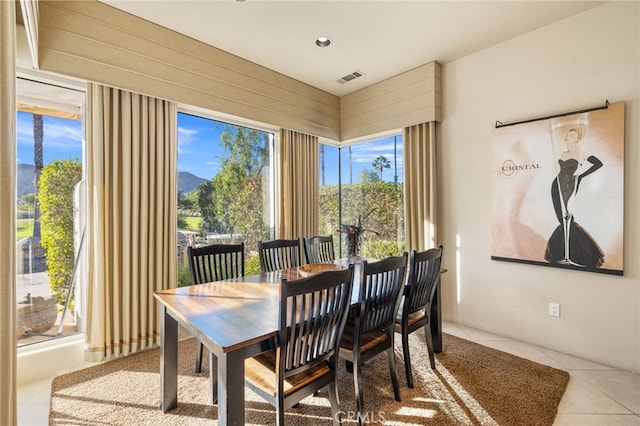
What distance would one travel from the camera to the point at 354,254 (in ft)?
11.6

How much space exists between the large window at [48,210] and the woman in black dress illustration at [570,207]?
166 inches

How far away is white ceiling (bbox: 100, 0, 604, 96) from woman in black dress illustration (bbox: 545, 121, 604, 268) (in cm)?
113

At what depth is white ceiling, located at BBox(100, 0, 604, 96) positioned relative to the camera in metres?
2.53

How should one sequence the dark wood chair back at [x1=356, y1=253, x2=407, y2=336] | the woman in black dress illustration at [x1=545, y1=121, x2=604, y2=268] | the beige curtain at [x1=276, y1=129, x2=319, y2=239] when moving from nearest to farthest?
the dark wood chair back at [x1=356, y1=253, x2=407, y2=336] < the woman in black dress illustration at [x1=545, y1=121, x2=604, y2=268] < the beige curtain at [x1=276, y1=129, x2=319, y2=239]

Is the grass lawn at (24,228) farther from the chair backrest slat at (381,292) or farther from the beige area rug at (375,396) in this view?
the chair backrest slat at (381,292)

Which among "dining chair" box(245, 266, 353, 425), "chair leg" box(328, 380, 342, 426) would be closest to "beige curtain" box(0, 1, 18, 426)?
"dining chair" box(245, 266, 353, 425)

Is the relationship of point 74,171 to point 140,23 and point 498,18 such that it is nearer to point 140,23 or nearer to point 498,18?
point 140,23

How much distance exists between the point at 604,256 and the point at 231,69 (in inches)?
154

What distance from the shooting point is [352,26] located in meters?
2.82

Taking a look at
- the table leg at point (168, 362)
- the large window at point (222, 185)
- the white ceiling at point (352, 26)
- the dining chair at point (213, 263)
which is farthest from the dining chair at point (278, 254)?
the white ceiling at point (352, 26)

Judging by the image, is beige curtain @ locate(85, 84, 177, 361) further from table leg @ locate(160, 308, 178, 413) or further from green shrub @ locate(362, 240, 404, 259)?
green shrub @ locate(362, 240, 404, 259)

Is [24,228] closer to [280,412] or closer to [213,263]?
[213,263]

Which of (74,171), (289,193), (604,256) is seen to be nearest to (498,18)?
(604,256)

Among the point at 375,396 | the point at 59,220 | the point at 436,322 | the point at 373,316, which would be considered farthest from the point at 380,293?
the point at 59,220
